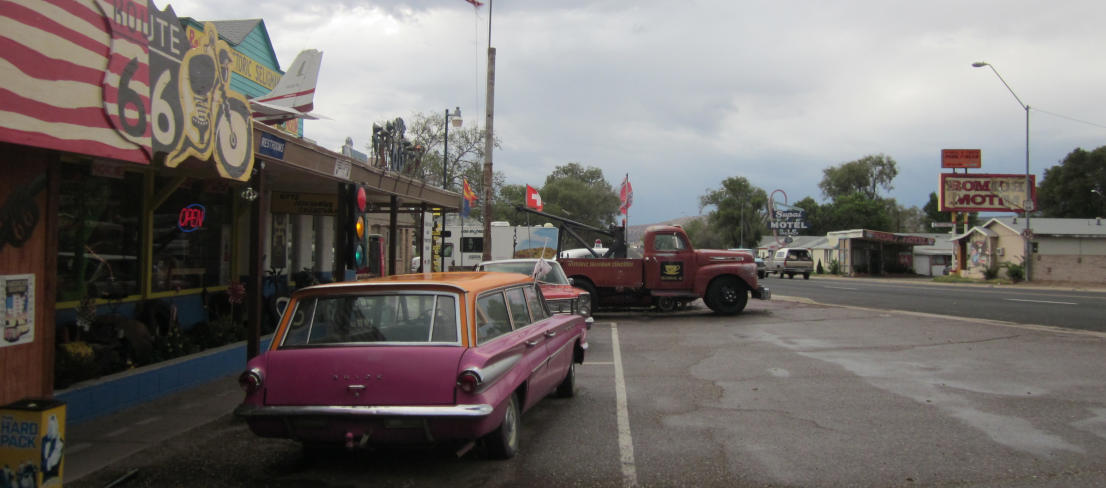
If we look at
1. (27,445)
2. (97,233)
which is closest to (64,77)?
(27,445)

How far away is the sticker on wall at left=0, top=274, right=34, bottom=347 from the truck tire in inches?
551

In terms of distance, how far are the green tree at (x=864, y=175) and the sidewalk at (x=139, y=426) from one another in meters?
99.0

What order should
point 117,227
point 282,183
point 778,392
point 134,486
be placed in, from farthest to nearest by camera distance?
1. point 282,183
2. point 117,227
3. point 778,392
4. point 134,486

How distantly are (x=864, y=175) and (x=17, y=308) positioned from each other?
338 feet

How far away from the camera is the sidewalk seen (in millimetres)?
5598

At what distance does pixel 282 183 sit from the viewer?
39.1 feet

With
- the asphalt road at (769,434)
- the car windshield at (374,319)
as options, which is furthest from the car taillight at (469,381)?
the asphalt road at (769,434)

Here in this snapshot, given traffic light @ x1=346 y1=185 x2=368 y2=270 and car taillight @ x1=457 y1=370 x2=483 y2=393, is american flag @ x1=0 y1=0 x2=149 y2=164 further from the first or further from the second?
traffic light @ x1=346 y1=185 x2=368 y2=270

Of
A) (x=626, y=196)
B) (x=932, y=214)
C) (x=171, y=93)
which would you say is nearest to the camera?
(x=171, y=93)

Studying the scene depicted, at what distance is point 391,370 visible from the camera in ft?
15.6

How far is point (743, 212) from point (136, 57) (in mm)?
94840

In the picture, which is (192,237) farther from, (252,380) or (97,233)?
(252,380)

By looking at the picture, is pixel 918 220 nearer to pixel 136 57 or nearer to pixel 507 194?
pixel 507 194

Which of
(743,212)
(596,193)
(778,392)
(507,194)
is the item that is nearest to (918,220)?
(743,212)
